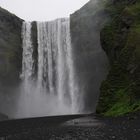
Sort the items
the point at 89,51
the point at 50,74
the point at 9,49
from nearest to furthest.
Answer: the point at 89,51 → the point at 50,74 → the point at 9,49

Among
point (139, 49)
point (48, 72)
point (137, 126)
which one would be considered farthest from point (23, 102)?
point (137, 126)

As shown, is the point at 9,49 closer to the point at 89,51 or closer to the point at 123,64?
the point at 89,51

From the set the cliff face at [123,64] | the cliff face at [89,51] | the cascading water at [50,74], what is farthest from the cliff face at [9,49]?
the cliff face at [123,64]

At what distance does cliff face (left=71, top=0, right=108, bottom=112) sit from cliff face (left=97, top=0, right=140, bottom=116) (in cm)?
1848

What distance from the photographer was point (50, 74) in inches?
4237

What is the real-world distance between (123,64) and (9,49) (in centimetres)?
4769

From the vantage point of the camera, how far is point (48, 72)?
108000 mm

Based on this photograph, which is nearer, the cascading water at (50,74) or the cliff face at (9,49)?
the cascading water at (50,74)

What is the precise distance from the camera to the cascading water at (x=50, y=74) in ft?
340

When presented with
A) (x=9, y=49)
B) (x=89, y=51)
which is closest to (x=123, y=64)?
(x=89, y=51)

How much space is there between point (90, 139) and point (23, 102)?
73.9m

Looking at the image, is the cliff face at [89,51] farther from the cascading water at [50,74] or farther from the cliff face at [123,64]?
the cliff face at [123,64]

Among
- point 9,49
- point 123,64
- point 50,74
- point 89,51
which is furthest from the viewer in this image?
point 9,49

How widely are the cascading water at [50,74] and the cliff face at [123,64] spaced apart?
25325mm
